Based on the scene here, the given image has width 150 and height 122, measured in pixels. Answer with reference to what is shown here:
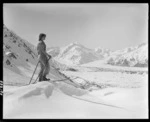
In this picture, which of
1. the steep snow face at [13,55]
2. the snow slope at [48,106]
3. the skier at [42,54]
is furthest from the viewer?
the steep snow face at [13,55]

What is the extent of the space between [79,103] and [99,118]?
1.18 metres

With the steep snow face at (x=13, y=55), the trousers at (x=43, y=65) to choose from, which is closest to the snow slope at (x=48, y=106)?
the trousers at (x=43, y=65)

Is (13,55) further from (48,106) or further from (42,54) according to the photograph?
(48,106)

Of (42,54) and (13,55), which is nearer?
(42,54)

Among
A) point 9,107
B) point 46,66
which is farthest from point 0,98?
point 46,66

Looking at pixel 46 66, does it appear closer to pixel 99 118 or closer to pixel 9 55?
pixel 99 118

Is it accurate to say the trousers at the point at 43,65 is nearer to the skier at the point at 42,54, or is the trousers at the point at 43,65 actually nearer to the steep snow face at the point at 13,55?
the skier at the point at 42,54

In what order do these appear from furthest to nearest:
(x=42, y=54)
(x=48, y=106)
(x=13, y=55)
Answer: (x=13, y=55) < (x=42, y=54) < (x=48, y=106)

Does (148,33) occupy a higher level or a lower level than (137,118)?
higher

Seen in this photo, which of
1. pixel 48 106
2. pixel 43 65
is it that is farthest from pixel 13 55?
pixel 48 106

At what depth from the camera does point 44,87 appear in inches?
311

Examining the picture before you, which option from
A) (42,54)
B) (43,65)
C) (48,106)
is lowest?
(48,106)

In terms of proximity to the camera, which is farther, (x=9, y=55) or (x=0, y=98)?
(x=9, y=55)

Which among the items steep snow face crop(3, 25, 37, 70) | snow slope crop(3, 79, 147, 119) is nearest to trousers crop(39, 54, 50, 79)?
snow slope crop(3, 79, 147, 119)
